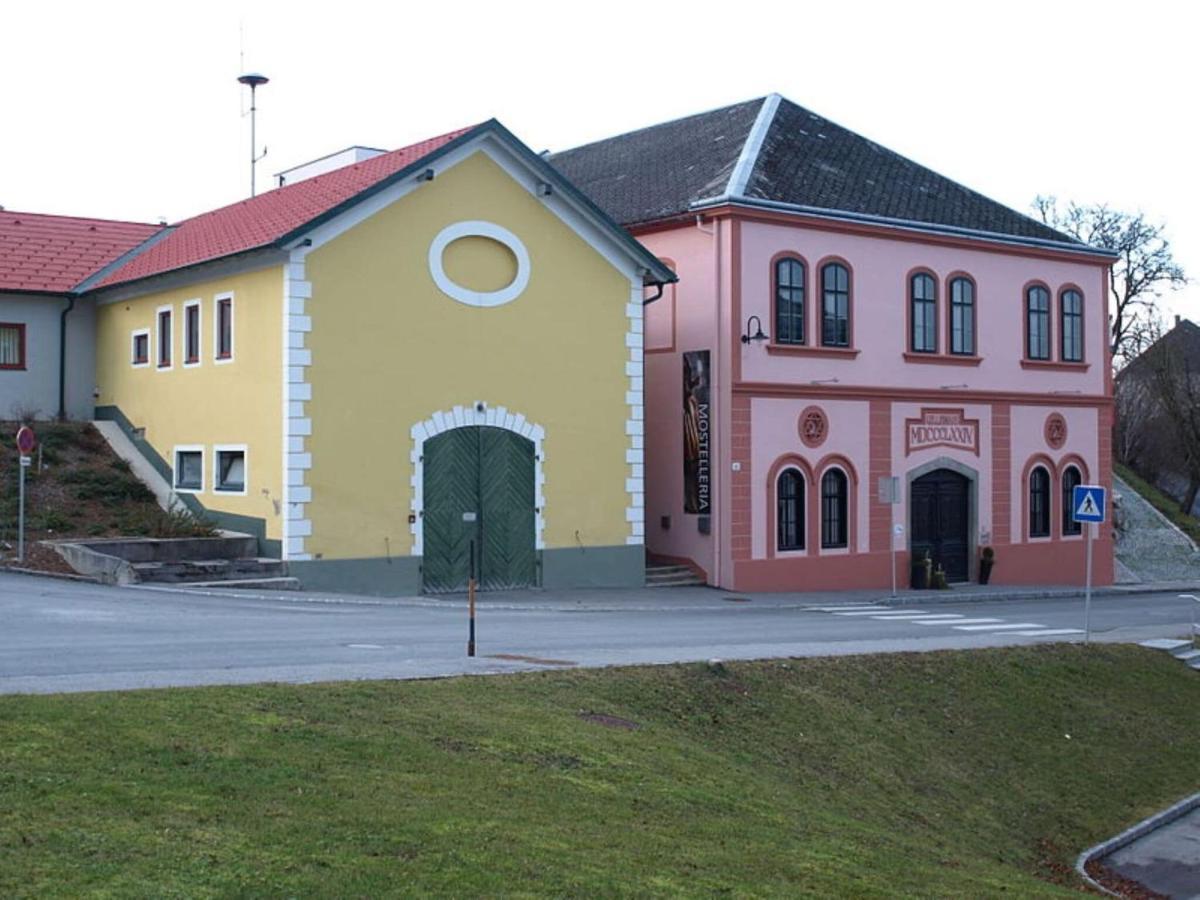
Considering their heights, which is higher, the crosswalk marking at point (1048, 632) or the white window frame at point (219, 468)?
the white window frame at point (219, 468)

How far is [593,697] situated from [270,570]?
12.6m

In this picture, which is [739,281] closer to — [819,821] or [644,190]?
[644,190]

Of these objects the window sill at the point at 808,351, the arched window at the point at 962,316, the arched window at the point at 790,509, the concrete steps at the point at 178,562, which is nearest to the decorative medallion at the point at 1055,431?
the arched window at the point at 962,316

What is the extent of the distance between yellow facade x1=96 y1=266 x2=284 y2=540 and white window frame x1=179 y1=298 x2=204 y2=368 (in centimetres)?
4

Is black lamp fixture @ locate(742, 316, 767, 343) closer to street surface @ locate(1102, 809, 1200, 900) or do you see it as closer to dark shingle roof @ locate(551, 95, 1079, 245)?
dark shingle roof @ locate(551, 95, 1079, 245)

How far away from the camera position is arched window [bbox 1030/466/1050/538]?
39.0 m

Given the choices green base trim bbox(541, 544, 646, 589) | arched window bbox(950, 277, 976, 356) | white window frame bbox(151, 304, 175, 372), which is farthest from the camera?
arched window bbox(950, 277, 976, 356)

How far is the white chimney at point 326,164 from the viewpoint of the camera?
113 feet

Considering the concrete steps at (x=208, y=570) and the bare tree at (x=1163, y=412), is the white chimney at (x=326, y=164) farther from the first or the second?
the bare tree at (x=1163, y=412)

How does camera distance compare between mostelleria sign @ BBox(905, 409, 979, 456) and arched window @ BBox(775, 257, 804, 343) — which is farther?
mostelleria sign @ BBox(905, 409, 979, 456)

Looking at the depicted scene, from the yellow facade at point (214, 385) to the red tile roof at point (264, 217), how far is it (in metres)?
0.56

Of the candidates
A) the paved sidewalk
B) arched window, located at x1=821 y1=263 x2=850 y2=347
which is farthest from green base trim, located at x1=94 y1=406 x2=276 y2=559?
arched window, located at x1=821 y1=263 x2=850 y2=347

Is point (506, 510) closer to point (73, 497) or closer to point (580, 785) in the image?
point (73, 497)

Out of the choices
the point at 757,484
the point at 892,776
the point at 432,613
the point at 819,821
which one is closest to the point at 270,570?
the point at 432,613
